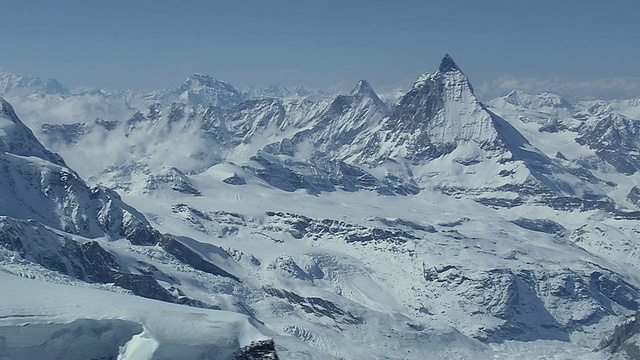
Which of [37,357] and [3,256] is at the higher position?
[37,357]

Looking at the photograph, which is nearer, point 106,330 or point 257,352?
point 106,330

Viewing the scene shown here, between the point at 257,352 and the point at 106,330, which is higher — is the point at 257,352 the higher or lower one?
the lower one

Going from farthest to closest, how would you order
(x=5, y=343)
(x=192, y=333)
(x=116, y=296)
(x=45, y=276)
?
(x=45, y=276), (x=116, y=296), (x=192, y=333), (x=5, y=343)

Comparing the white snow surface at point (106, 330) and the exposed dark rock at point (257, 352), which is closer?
the white snow surface at point (106, 330)

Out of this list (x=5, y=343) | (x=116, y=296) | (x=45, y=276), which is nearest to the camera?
(x=5, y=343)

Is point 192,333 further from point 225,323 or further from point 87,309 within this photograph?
point 87,309

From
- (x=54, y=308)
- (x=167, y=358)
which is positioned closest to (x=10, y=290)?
(x=54, y=308)

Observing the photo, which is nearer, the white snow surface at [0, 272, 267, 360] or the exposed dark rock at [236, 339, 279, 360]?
the white snow surface at [0, 272, 267, 360]

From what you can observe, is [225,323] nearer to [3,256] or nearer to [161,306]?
[161,306]

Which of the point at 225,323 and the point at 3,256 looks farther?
the point at 3,256

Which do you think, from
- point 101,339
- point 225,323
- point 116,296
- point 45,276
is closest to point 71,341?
point 101,339
